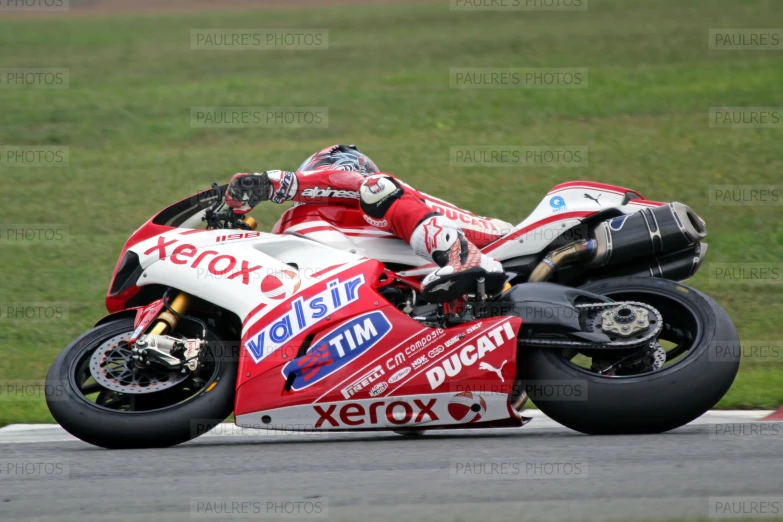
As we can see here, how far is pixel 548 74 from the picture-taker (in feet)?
67.3

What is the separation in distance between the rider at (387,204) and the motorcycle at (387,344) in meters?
0.12

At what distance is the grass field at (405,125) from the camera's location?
10922 millimetres

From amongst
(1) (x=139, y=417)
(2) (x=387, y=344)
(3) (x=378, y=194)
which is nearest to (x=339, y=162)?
(3) (x=378, y=194)

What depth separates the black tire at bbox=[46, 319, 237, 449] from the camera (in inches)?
231

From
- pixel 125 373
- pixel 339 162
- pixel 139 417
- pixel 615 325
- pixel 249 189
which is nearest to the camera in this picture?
pixel 615 325

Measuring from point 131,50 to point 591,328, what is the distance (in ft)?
73.9

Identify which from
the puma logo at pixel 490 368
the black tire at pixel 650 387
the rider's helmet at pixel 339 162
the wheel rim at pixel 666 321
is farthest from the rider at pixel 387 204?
the wheel rim at pixel 666 321

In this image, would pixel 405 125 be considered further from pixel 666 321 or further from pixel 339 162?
pixel 666 321

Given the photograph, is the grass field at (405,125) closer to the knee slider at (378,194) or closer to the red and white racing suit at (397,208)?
the red and white racing suit at (397,208)

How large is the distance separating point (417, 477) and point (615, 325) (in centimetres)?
134

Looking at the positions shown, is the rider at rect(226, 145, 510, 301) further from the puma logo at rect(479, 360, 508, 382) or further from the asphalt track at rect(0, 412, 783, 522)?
the asphalt track at rect(0, 412, 783, 522)

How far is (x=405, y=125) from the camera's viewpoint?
56.8 feet

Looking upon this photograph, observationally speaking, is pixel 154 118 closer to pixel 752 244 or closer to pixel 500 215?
pixel 500 215

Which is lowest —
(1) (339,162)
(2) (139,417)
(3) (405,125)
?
(3) (405,125)
